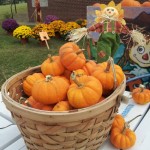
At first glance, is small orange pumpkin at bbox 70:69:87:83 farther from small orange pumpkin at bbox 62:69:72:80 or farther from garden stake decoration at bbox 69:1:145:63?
garden stake decoration at bbox 69:1:145:63

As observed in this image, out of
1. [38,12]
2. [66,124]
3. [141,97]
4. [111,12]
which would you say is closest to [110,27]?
[111,12]

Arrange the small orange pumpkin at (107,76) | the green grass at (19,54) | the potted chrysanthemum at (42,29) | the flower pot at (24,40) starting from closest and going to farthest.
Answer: the small orange pumpkin at (107,76), the green grass at (19,54), the potted chrysanthemum at (42,29), the flower pot at (24,40)

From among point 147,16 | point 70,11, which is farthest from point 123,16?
point 70,11

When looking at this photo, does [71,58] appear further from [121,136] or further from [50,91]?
[121,136]

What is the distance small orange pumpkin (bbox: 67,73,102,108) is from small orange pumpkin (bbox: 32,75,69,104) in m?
0.03

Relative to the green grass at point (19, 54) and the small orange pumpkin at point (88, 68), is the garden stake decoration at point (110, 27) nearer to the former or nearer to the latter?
the small orange pumpkin at point (88, 68)

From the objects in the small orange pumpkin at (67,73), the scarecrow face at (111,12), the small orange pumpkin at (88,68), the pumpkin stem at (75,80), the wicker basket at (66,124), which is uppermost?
the scarecrow face at (111,12)

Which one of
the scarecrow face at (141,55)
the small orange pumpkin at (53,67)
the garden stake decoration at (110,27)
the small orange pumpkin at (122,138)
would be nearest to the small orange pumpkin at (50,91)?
the small orange pumpkin at (53,67)

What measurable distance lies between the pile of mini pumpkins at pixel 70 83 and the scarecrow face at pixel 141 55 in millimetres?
820

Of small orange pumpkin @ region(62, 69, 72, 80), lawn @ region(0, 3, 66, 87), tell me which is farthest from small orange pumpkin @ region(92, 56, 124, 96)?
lawn @ region(0, 3, 66, 87)

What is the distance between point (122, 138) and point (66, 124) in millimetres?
284

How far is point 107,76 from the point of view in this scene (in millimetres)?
809

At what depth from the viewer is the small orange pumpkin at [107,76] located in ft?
2.67

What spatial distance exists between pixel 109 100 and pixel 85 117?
91 millimetres
